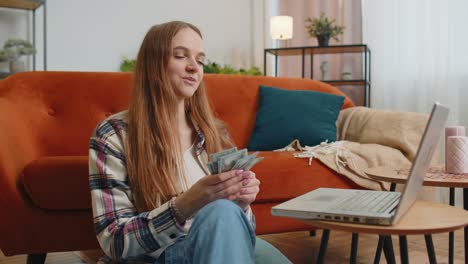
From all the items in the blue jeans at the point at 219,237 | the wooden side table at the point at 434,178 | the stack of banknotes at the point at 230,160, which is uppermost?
the stack of banknotes at the point at 230,160

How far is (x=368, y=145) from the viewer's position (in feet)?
7.32

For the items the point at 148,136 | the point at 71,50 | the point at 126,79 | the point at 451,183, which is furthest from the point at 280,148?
Result: the point at 71,50

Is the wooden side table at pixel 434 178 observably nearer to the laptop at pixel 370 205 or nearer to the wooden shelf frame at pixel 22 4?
the laptop at pixel 370 205

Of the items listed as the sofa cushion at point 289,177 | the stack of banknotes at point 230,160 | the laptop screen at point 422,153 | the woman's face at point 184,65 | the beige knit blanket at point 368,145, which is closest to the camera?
the laptop screen at point 422,153

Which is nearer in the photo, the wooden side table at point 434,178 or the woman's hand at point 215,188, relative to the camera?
the woman's hand at point 215,188

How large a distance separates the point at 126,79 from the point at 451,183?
1534mm

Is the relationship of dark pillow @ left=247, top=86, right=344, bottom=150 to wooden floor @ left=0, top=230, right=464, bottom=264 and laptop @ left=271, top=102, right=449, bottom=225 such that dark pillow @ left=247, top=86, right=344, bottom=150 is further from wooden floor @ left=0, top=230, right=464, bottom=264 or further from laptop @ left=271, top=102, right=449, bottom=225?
laptop @ left=271, top=102, right=449, bottom=225

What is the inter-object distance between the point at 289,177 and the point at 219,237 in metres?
1.11

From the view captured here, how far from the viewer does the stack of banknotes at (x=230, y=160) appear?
91 centimetres

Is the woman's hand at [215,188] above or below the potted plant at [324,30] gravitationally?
below

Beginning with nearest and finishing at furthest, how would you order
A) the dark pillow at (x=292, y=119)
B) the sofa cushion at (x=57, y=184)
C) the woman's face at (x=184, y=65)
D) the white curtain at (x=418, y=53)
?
the woman's face at (x=184, y=65) < the sofa cushion at (x=57, y=184) < the dark pillow at (x=292, y=119) < the white curtain at (x=418, y=53)

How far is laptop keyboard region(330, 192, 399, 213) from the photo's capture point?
2.84 ft

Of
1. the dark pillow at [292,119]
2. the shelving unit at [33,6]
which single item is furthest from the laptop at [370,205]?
the shelving unit at [33,6]

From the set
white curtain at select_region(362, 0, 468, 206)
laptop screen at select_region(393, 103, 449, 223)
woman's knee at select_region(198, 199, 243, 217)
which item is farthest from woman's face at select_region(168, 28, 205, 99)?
white curtain at select_region(362, 0, 468, 206)
